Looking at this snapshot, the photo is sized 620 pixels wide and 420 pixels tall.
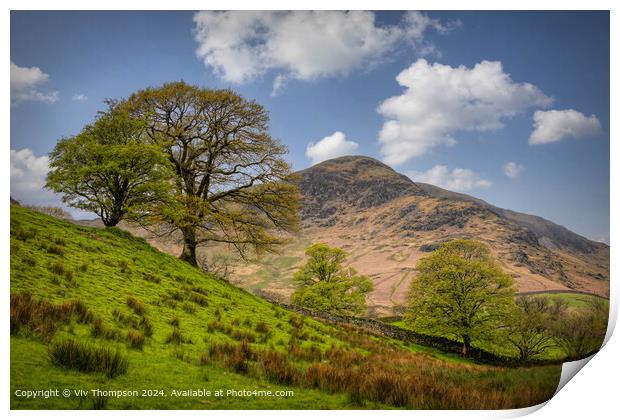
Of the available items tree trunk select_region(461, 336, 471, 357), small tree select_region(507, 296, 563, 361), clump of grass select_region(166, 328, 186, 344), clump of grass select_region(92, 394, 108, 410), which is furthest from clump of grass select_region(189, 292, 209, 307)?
tree trunk select_region(461, 336, 471, 357)

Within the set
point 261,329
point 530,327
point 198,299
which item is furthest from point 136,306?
point 530,327

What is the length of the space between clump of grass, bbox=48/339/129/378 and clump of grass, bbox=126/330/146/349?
22.7 inches

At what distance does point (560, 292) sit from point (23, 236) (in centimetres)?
1879

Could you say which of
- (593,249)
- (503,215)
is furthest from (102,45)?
(503,215)

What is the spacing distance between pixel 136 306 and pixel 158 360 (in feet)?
7.33

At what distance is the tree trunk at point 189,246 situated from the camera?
54.6 ft

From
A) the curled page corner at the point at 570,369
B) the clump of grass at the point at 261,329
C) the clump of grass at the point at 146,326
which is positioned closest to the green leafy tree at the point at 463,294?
the curled page corner at the point at 570,369

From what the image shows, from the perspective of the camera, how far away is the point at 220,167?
17.3 m

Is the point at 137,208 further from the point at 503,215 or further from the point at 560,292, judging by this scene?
the point at 503,215

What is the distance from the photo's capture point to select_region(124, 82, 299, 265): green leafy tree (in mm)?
15016

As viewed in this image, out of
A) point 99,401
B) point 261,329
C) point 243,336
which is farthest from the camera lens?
point 261,329

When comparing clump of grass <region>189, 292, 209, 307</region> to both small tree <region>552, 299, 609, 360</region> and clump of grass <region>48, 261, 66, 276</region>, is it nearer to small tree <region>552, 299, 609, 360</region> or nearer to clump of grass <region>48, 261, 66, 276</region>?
clump of grass <region>48, 261, 66, 276</region>

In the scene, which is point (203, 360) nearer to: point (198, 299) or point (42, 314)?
point (42, 314)

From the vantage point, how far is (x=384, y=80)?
8.93 metres
